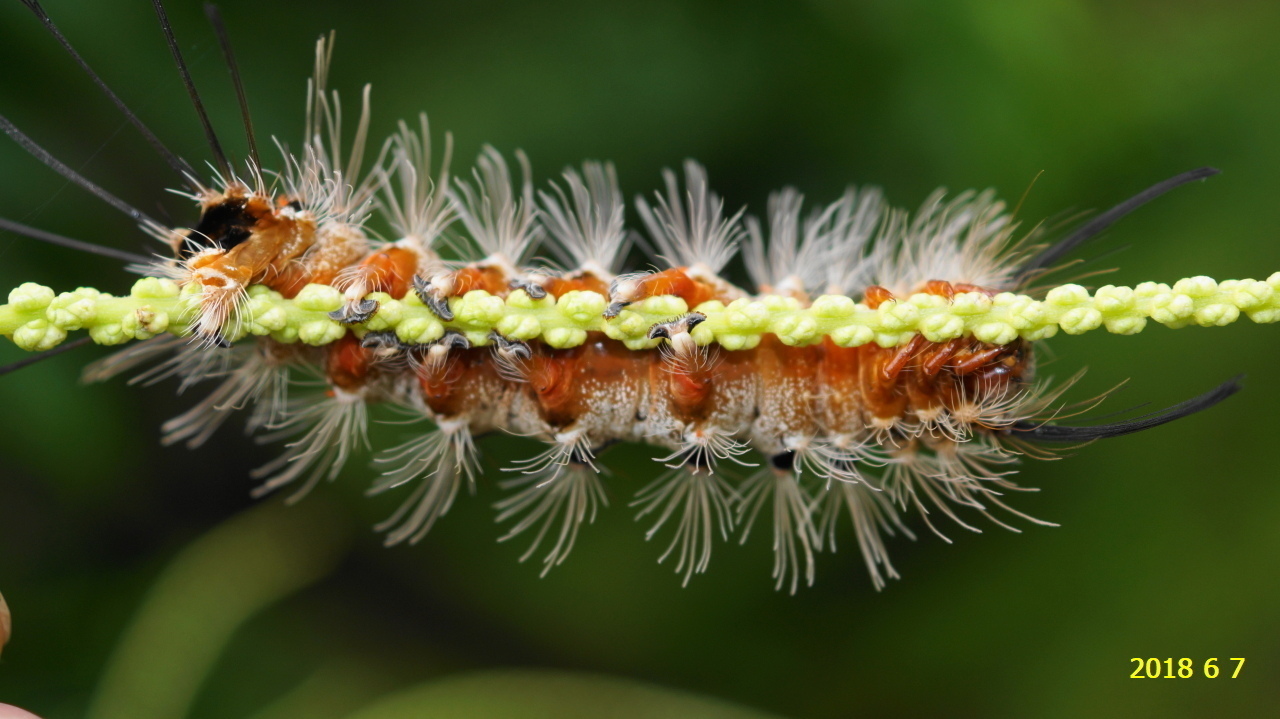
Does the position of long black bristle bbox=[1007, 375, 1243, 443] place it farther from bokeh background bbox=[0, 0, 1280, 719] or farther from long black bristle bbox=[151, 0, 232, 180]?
long black bristle bbox=[151, 0, 232, 180]

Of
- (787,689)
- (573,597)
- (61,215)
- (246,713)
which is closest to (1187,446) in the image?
(787,689)

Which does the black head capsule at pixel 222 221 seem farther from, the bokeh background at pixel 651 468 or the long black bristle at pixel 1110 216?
the long black bristle at pixel 1110 216

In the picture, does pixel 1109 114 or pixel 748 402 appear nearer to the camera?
pixel 748 402

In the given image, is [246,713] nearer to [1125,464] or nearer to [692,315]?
[692,315]

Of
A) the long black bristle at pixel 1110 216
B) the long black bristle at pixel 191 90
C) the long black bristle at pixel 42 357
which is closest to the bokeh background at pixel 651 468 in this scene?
the long black bristle at pixel 1110 216

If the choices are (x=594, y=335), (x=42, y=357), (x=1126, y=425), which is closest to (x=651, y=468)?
(x=594, y=335)

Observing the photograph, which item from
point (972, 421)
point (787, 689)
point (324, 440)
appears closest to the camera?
point (972, 421)
